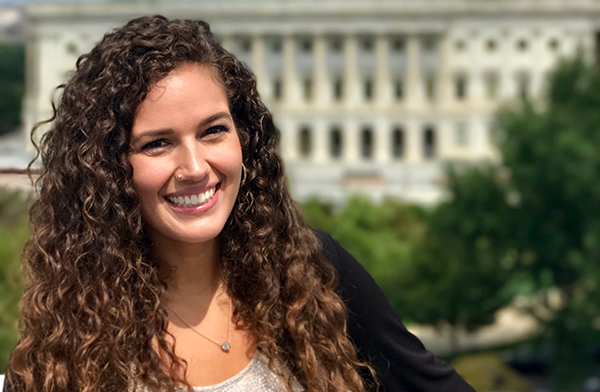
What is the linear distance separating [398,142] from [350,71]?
5.76 metres

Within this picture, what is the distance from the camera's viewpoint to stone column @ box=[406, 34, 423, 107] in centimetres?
6200

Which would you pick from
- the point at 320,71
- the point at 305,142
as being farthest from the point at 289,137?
the point at 320,71

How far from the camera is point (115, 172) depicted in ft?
8.72

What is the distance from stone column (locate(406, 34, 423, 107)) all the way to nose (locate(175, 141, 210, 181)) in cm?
6000

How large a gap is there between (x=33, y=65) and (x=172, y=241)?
205 ft

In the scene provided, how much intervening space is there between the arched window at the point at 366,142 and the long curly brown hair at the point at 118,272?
59975 mm

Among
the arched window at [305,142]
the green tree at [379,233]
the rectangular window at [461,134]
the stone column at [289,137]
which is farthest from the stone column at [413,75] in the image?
the green tree at [379,233]

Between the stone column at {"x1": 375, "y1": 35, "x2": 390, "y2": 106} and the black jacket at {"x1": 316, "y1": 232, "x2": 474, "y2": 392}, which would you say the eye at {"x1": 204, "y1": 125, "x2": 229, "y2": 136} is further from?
the stone column at {"x1": 375, "y1": 35, "x2": 390, "y2": 106}

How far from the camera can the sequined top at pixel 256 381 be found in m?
2.69

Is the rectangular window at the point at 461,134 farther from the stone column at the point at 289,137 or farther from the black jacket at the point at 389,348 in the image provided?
the black jacket at the point at 389,348

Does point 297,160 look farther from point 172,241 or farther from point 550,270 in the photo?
point 172,241

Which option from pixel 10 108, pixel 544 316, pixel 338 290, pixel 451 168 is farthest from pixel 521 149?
pixel 10 108

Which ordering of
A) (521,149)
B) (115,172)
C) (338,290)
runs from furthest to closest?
(521,149) → (338,290) → (115,172)

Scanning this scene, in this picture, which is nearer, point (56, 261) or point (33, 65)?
point (56, 261)
